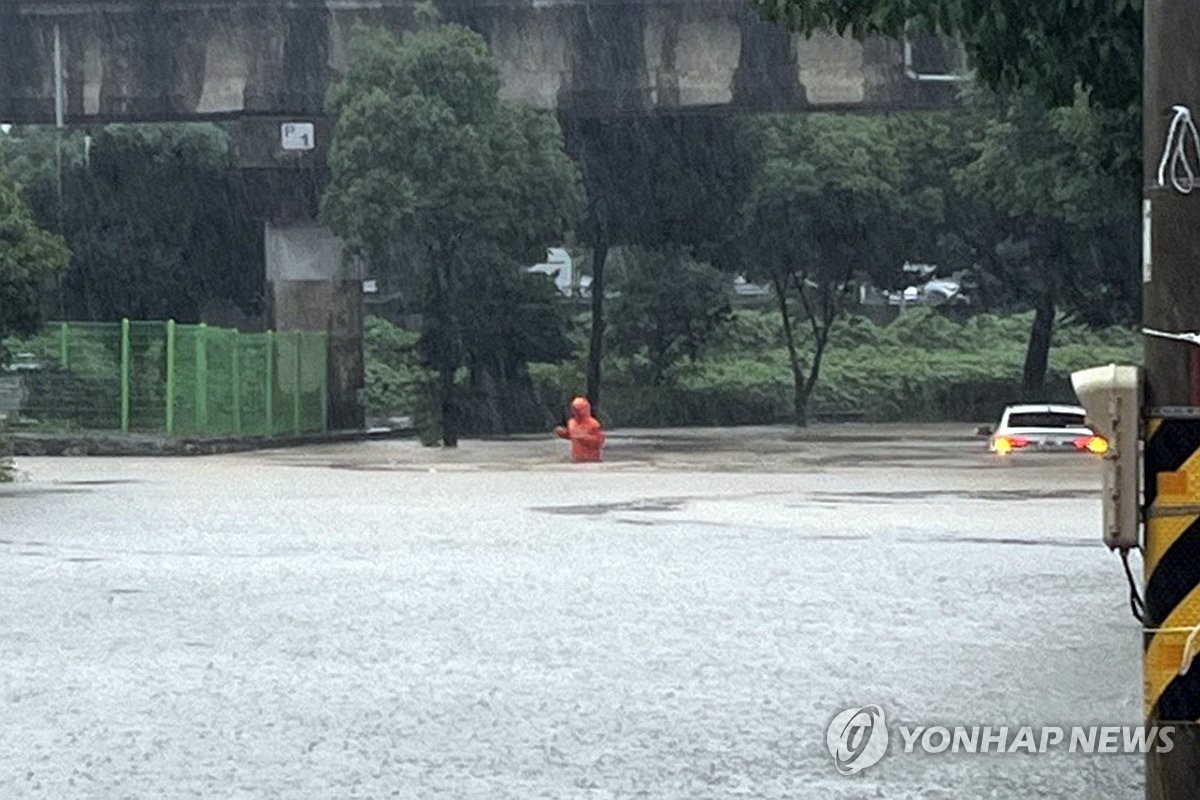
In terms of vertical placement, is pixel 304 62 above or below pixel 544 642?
above

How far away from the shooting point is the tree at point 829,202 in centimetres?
6269

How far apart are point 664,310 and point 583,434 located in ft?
102

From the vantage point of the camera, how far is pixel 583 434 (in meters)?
39.5

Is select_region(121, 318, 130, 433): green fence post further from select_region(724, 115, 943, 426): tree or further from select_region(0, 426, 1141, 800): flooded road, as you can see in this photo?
select_region(724, 115, 943, 426): tree

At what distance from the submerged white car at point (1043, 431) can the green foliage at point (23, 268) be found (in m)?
13.0

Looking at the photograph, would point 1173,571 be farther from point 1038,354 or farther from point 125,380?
point 1038,354

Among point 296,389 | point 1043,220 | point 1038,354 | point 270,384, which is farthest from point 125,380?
point 1038,354

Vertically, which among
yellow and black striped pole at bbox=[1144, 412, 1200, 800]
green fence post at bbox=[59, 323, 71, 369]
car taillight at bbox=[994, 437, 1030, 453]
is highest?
yellow and black striped pole at bbox=[1144, 412, 1200, 800]

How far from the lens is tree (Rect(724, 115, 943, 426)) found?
206 feet

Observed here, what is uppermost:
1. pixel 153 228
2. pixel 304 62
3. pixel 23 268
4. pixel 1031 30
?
pixel 304 62

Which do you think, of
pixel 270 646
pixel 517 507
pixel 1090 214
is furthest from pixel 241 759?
pixel 1090 214

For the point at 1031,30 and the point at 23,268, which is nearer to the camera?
the point at 1031,30

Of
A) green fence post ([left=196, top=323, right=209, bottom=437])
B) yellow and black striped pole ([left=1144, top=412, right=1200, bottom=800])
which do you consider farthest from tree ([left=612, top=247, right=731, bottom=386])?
yellow and black striped pole ([left=1144, top=412, right=1200, bottom=800])

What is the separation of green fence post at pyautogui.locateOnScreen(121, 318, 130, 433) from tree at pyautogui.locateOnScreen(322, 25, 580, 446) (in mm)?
4202
